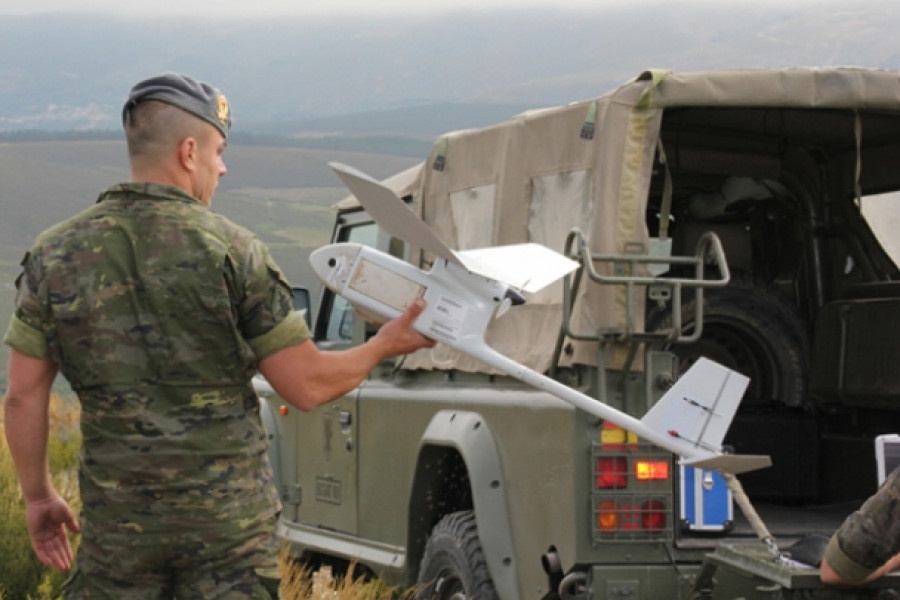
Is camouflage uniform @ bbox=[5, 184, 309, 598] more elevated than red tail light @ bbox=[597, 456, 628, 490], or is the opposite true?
camouflage uniform @ bbox=[5, 184, 309, 598]

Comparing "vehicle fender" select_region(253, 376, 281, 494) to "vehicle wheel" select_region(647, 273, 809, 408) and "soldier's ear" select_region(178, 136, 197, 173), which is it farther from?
"soldier's ear" select_region(178, 136, 197, 173)

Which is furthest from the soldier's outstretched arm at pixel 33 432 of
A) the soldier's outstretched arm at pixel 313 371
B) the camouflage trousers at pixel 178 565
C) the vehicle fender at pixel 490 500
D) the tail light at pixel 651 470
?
the vehicle fender at pixel 490 500

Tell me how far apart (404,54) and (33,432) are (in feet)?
481

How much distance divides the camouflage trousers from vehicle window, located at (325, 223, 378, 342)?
4030 millimetres

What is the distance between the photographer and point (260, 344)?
13.4 ft

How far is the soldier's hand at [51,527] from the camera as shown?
4.18 metres

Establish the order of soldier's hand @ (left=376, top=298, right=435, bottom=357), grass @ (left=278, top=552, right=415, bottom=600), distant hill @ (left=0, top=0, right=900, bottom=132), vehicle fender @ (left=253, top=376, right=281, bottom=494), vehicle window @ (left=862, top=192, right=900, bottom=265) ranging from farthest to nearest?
distant hill @ (left=0, top=0, right=900, bottom=132), vehicle fender @ (left=253, top=376, right=281, bottom=494), vehicle window @ (left=862, top=192, right=900, bottom=265), grass @ (left=278, top=552, right=415, bottom=600), soldier's hand @ (left=376, top=298, right=435, bottom=357)

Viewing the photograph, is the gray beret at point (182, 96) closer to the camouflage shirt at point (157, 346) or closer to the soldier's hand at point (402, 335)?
the camouflage shirt at point (157, 346)

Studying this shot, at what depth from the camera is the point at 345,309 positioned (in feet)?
27.4

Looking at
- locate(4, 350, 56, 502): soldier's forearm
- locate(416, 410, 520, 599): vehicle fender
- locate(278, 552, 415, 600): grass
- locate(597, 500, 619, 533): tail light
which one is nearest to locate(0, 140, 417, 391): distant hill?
locate(278, 552, 415, 600): grass

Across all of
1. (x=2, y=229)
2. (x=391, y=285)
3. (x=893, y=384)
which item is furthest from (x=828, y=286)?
(x=2, y=229)

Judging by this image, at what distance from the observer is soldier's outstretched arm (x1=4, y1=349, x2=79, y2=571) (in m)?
4.07

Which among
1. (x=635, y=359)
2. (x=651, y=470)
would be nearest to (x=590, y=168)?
(x=635, y=359)

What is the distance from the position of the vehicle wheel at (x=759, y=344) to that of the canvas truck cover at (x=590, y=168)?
1.17 meters
